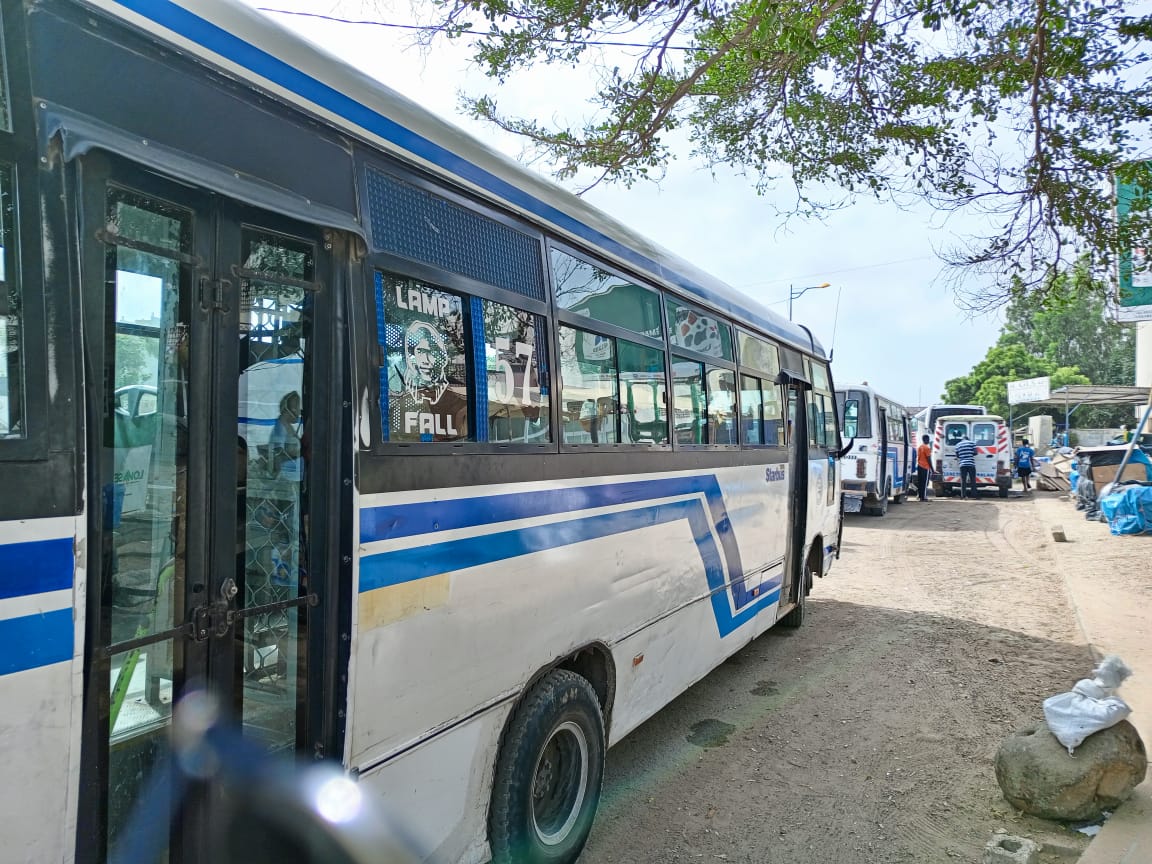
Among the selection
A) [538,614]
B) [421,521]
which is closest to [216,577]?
[421,521]

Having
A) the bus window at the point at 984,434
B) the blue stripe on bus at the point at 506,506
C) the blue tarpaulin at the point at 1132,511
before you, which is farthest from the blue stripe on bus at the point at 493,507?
the bus window at the point at 984,434

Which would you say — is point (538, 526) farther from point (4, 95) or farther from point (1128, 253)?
point (1128, 253)

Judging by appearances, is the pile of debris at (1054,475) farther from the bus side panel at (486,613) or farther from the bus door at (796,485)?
the bus side panel at (486,613)

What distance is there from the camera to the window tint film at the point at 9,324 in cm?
159

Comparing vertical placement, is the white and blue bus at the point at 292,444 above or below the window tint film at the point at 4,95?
below

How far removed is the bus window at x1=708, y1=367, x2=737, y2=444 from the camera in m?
5.12

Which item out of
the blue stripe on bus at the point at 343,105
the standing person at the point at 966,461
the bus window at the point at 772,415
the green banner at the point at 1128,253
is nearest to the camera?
the blue stripe on bus at the point at 343,105

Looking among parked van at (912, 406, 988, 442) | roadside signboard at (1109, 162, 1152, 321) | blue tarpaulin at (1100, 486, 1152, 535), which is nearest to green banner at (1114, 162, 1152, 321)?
roadside signboard at (1109, 162, 1152, 321)

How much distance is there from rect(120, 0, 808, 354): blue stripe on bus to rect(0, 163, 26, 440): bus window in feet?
1.89

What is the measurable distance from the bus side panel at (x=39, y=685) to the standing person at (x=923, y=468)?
78.9 ft

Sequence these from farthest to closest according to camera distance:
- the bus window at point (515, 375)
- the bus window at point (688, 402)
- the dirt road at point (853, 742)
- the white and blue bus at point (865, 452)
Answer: the white and blue bus at point (865, 452) → the bus window at point (688, 402) → the dirt road at point (853, 742) → the bus window at point (515, 375)

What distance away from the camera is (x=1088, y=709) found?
3910 millimetres

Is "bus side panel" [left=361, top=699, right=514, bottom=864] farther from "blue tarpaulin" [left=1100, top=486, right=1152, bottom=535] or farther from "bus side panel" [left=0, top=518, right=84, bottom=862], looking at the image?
"blue tarpaulin" [left=1100, top=486, right=1152, bottom=535]

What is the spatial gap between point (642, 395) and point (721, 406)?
1.30 meters
